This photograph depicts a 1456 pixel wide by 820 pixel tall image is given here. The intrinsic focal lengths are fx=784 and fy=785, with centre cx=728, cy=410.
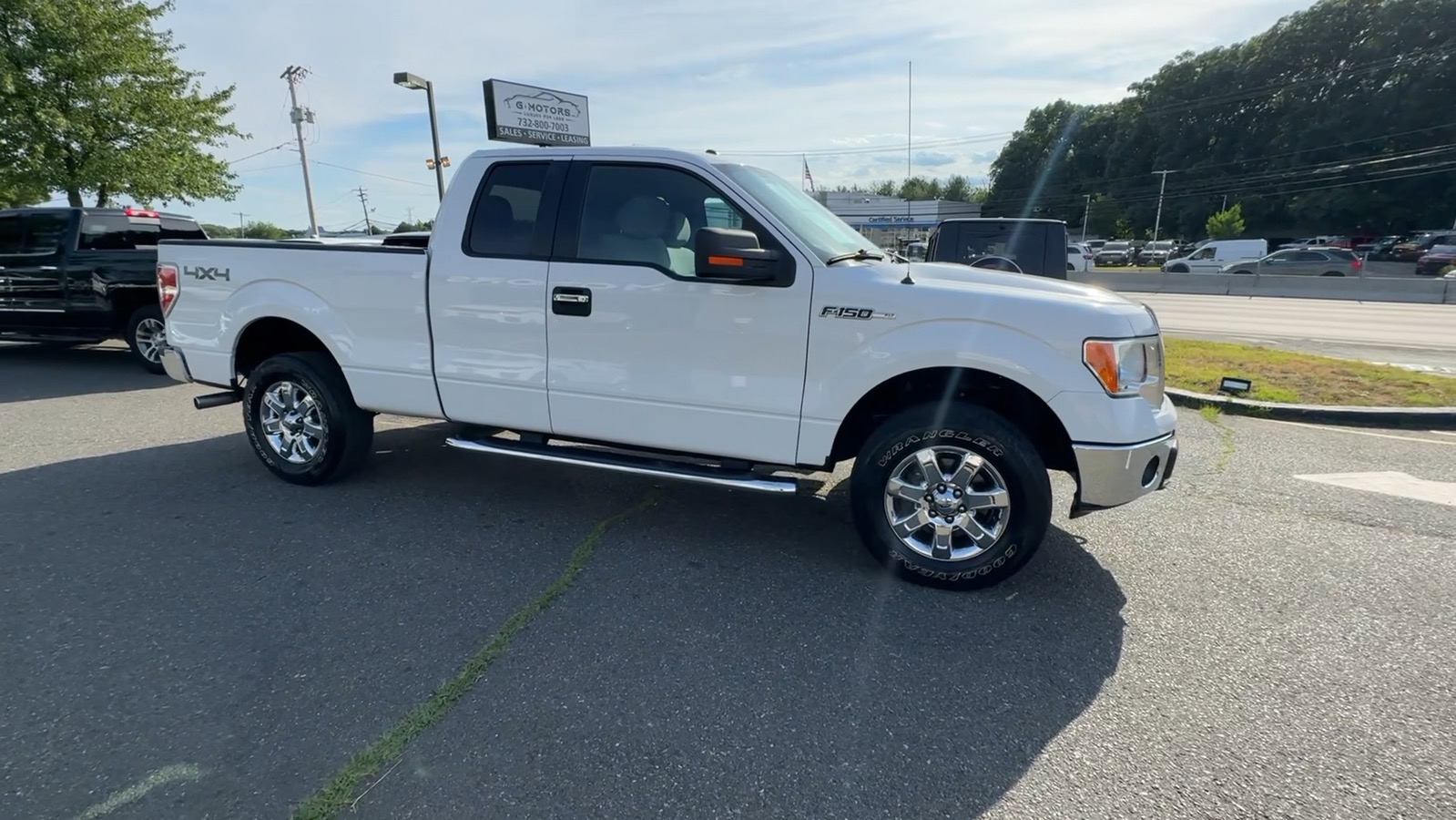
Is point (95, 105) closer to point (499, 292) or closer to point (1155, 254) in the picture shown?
point (499, 292)

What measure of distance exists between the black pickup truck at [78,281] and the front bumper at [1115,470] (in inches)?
393

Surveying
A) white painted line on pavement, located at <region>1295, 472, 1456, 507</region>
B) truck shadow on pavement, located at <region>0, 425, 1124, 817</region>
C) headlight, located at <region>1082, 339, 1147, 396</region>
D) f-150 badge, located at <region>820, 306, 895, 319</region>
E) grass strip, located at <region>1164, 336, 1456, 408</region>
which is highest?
f-150 badge, located at <region>820, 306, 895, 319</region>

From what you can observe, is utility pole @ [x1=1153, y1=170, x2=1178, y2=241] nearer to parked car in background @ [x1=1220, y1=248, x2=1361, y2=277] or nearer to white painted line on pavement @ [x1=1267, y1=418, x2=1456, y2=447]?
parked car in background @ [x1=1220, y1=248, x2=1361, y2=277]

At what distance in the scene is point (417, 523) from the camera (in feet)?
14.6

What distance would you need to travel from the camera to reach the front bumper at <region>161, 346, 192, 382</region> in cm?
536

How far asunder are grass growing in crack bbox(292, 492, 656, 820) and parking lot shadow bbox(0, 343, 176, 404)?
7287mm

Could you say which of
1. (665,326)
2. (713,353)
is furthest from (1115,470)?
(665,326)

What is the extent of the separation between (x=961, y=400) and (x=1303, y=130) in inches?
3174

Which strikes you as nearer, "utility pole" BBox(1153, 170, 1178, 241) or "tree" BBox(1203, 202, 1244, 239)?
"tree" BBox(1203, 202, 1244, 239)

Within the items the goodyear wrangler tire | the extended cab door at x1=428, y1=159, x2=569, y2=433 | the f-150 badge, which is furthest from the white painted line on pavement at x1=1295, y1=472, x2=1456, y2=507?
the extended cab door at x1=428, y1=159, x2=569, y2=433

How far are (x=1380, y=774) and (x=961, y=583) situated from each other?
5.11 ft

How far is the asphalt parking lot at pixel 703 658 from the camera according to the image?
2363mm

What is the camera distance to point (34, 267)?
366 inches

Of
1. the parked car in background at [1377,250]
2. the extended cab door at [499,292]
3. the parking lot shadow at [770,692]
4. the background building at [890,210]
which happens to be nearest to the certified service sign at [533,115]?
the extended cab door at [499,292]
